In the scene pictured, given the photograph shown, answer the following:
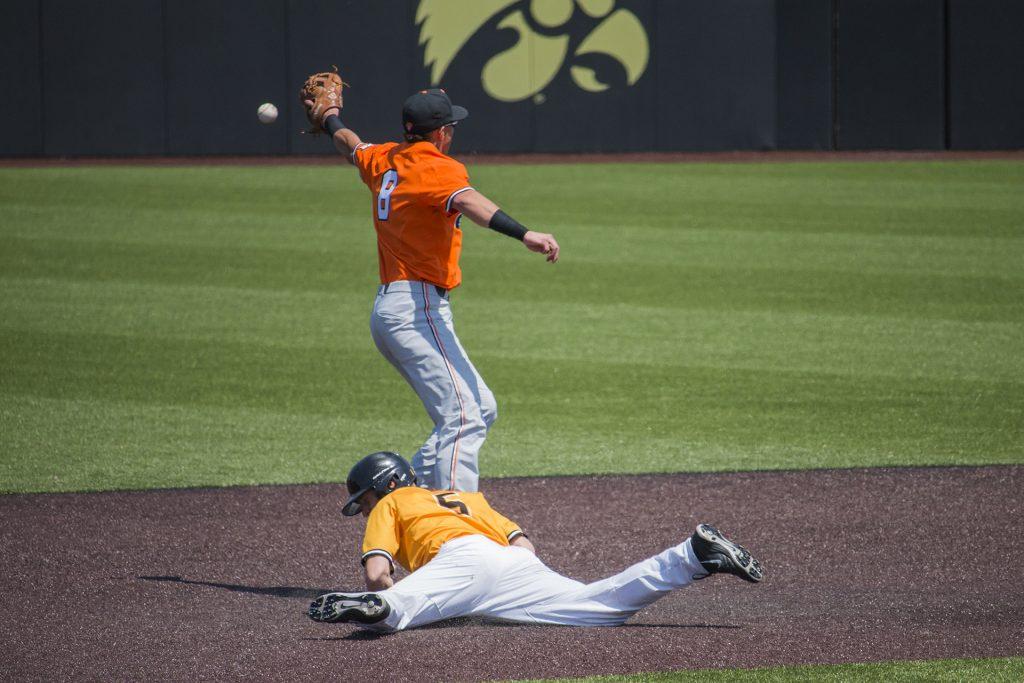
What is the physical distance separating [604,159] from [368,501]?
17.6m

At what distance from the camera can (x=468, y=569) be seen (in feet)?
15.9

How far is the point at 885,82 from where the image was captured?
21.9 meters

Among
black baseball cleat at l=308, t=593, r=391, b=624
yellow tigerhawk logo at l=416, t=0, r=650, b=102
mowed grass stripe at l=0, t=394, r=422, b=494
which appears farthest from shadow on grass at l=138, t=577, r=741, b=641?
yellow tigerhawk logo at l=416, t=0, r=650, b=102

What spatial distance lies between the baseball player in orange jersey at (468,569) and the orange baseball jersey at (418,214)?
0.97 metres

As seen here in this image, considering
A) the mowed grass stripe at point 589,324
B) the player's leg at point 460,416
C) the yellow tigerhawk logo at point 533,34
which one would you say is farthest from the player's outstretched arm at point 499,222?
the yellow tigerhawk logo at point 533,34

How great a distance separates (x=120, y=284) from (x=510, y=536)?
909 cm

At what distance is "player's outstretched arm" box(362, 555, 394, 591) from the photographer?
4.79m

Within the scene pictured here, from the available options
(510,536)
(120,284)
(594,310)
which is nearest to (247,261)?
(120,284)

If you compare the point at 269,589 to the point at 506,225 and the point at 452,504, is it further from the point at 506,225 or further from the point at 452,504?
the point at 506,225

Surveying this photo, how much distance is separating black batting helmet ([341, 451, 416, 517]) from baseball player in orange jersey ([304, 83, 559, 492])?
18.3 inches

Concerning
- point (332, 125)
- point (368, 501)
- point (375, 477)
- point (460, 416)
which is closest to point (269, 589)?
point (368, 501)

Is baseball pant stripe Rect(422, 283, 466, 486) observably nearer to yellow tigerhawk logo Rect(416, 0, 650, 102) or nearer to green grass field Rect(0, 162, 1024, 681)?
green grass field Rect(0, 162, 1024, 681)

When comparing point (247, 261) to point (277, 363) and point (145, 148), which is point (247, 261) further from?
point (145, 148)

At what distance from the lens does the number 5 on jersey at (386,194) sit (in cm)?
586
